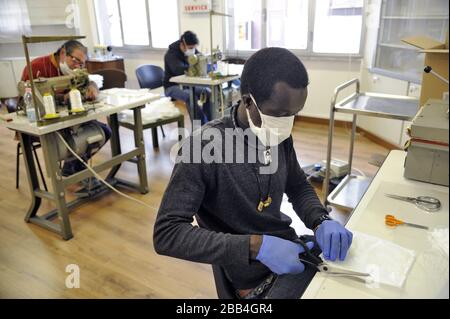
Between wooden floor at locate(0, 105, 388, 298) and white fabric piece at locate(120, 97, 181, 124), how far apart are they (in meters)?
0.51

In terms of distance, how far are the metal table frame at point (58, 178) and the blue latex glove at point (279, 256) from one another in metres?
1.63

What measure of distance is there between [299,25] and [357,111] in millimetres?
2708

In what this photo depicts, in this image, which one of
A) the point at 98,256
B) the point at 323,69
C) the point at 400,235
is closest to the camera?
the point at 400,235

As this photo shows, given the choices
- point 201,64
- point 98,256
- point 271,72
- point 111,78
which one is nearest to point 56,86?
point 98,256

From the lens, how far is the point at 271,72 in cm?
92

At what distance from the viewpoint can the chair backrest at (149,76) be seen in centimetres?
384

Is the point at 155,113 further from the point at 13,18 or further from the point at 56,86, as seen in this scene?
the point at 13,18

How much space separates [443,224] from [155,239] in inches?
25.5

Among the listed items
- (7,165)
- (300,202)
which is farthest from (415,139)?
(7,165)

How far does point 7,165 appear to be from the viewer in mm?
3473

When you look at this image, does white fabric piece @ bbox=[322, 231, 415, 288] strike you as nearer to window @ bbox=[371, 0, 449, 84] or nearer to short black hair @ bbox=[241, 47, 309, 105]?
short black hair @ bbox=[241, 47, 309, 105]

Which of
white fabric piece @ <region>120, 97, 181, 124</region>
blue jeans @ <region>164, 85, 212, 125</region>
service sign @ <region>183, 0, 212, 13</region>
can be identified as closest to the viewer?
white fabric piece @ <region>120, 97, 181, 124</region>

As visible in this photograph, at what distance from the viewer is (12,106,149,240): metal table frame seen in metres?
2.14

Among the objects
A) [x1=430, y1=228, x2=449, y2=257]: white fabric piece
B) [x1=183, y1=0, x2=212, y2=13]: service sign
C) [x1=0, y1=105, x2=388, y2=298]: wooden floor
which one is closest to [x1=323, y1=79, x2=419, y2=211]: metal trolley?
[x1=0, y1=105, x2=388, y2=298]: wooden floor
